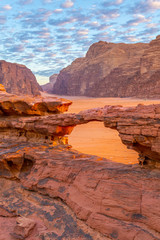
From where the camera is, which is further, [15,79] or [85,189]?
[15,79]

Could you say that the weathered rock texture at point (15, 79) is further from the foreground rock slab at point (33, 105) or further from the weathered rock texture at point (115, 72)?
the foreground rock slab at point (33, 105)

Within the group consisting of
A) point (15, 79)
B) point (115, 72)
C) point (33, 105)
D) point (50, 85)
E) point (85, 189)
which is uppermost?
point (115, 72)

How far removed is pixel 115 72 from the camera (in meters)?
64.6

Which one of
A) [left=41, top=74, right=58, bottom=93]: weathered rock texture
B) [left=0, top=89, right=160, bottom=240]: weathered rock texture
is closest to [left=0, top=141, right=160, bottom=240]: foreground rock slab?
[left=0, top=89, right=160, bottom=240]: weathered rock texture

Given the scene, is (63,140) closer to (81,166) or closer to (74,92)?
(81,166)

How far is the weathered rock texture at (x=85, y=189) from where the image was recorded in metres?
4.29

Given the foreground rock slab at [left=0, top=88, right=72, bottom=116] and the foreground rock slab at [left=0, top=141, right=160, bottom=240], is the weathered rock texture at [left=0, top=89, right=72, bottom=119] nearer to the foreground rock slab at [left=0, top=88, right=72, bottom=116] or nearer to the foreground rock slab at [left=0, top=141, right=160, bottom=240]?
the foreground rock slab at [left=0, top=88, right=72, bottom=116]

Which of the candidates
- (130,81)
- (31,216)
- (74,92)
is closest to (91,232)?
(31,216)

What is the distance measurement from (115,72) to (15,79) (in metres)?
34.0

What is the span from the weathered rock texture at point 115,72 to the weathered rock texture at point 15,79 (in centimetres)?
1519

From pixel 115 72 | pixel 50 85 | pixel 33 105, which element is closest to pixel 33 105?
pixel 33 105

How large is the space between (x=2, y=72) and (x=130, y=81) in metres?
41.3

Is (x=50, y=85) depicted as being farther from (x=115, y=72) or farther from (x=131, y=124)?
(x=131, y=124)

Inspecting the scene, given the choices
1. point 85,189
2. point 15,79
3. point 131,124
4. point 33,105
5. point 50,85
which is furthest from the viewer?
point 50,85
